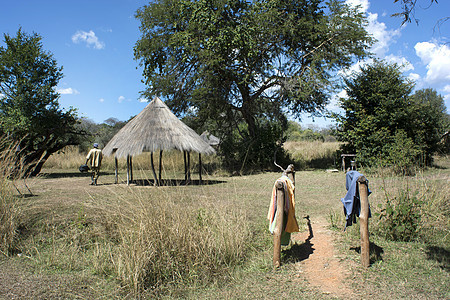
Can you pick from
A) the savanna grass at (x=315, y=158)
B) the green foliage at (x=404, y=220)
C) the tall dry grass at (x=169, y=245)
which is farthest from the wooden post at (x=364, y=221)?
the savanna grass at (x=315, y=158)

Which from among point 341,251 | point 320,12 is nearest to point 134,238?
point 341,251

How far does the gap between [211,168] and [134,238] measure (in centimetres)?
1267

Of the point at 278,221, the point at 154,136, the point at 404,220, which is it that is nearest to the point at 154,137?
the point at 154,136

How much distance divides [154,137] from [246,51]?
263 inches

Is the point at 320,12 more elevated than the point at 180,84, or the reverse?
the point at 320,12

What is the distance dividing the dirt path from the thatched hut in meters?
5.49

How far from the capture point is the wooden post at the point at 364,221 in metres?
4.41

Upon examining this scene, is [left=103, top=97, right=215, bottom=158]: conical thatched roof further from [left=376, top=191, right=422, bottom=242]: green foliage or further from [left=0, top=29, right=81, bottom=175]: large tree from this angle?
[left=376, top=191, right=422, bottom=242]: green foliage

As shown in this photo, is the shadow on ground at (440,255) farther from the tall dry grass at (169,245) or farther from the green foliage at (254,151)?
the green foliage at (254,151)

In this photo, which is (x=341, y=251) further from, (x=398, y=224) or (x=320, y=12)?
(x=320, y=12)

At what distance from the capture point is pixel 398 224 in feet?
17.3

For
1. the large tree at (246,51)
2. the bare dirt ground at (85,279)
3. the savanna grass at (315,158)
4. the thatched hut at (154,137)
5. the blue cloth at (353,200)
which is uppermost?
the large tree at (246,51)

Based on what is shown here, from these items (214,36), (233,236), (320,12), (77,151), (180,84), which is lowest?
(233,236)

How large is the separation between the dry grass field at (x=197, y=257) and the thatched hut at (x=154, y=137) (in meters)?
5.07
